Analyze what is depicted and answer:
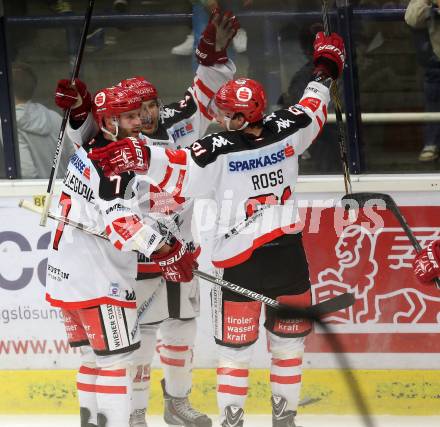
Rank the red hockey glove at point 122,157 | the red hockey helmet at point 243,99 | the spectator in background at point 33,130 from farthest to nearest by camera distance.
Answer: the spectator in background at point 33,130
the red hockey helmet at point 243,99
the red hockey glove at point 122,157

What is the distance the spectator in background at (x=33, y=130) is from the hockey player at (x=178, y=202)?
27.3 inches

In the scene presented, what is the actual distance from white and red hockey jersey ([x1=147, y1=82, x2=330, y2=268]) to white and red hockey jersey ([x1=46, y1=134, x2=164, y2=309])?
206 millimetres

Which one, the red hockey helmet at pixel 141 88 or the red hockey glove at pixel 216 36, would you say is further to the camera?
the red hockey glove at pixel 216 36

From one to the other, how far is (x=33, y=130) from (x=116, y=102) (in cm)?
104

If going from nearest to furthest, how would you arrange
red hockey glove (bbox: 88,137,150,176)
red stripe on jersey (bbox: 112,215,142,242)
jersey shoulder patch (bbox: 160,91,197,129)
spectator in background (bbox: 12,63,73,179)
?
red hockey glove (bbox: 88,137,150,176), red stripe on jersey (bbox: 112,215,142,242), jersey shoulder patch (bbox: 160,91,197,129), spectator in background (bbox: 12,63,73,179)

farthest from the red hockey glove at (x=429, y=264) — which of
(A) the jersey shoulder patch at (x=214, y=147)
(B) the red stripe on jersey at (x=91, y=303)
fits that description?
(B) the red stripe on jersey at (x=91, y=303)

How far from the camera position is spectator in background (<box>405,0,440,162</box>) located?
5.17m

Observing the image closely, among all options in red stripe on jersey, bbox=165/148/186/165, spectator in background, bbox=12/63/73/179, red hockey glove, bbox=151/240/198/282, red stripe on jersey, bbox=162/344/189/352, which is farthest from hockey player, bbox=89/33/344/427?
spectator in background, bbox=12/63/73/179

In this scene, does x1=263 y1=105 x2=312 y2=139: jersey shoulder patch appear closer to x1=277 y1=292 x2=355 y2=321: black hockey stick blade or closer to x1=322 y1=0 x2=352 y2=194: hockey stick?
x1=322 y1=0 x2=352 y2=194: hockey stick

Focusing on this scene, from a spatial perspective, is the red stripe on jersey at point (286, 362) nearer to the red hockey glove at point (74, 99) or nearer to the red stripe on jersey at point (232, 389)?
the red stripe on jersey at point (232, 389)

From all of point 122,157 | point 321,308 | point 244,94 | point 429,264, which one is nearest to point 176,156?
point 122,157

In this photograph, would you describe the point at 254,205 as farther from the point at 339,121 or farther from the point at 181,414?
the point at 181,414

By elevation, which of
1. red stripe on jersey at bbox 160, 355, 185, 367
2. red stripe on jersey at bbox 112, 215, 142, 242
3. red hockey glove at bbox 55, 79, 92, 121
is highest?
red hockey glove at bbox 55, 79, 92, 121

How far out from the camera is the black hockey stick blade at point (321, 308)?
4672 mm
